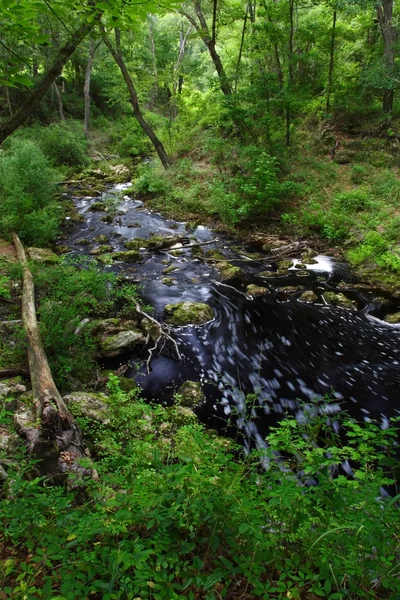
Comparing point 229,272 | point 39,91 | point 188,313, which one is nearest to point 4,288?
point 188,313

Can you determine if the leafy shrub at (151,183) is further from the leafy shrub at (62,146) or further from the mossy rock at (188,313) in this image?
the mossy rock at (188,313)

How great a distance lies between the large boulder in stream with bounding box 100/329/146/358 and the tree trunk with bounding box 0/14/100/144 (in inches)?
169

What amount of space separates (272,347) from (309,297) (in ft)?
7.71

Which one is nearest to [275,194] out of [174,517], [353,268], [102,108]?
[353,268]

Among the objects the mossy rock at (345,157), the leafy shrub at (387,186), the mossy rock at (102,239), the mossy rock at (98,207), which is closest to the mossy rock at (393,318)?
the leafy shrub at (387,186)

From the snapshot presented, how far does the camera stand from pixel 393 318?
7824mm

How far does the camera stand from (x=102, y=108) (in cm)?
3198

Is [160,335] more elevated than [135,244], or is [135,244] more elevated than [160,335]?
[135,244]

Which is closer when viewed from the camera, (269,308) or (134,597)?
(134,597)

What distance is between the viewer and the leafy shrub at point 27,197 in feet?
33.7

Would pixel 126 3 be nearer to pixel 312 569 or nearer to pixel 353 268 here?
pixel 312 569

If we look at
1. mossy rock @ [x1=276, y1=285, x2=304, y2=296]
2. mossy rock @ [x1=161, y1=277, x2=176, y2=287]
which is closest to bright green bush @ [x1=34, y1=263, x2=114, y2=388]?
mossy rock @ [x1=161, y1=277, x2=176, y2=287]

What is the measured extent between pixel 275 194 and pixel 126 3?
35.9ft

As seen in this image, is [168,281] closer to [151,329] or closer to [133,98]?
[151,329]
